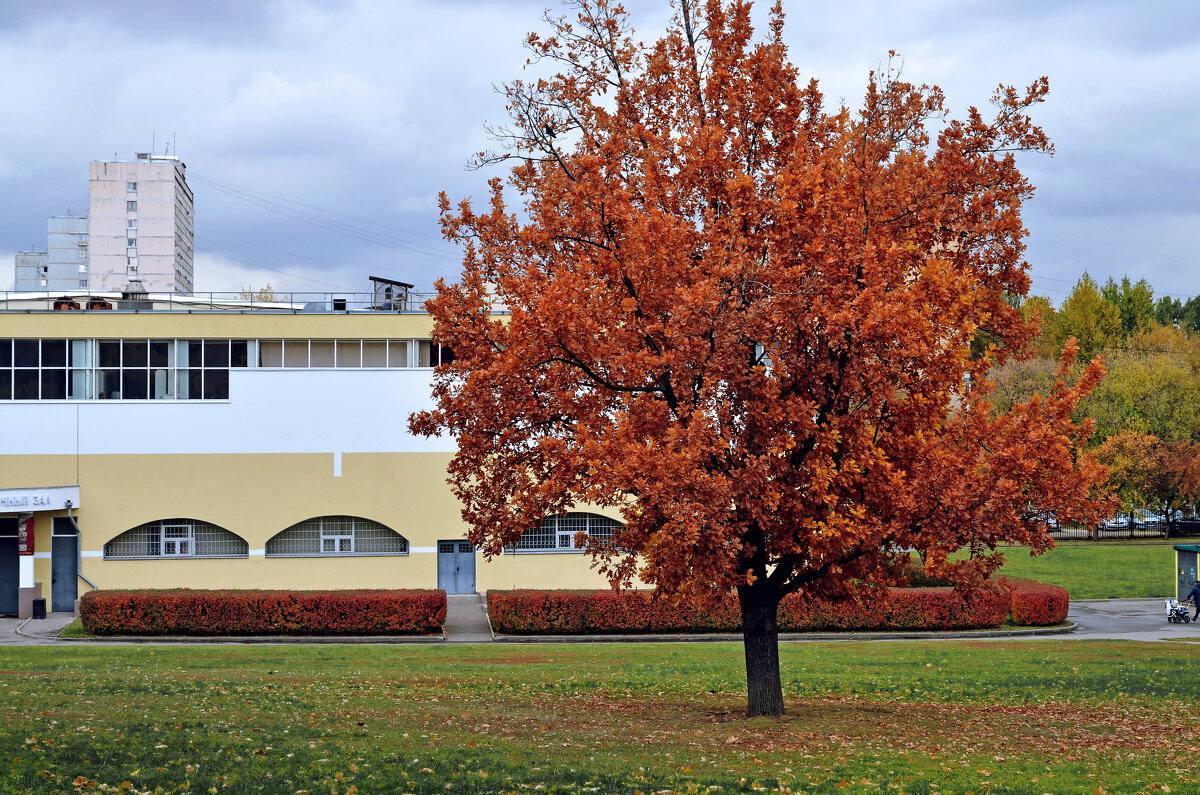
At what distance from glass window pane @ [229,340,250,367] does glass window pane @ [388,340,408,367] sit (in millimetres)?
4629

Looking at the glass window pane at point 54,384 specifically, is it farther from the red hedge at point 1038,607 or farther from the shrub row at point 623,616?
the red hedge at point 1038,607

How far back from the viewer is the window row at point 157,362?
3650 cm

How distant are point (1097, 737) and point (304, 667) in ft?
46.3

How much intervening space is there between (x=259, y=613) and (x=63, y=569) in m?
9.51

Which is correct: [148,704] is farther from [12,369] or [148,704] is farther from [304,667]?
[12,369]

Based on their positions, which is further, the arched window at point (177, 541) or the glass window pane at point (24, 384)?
the arched window at point (177, 541)

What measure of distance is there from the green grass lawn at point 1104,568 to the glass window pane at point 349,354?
78.7 feet

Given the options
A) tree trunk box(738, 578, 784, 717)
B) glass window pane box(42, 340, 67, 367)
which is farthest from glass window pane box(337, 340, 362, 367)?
tree trunk box(738, 578, 784, 717)

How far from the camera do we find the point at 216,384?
3753 cm

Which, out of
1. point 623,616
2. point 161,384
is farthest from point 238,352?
point 623,616

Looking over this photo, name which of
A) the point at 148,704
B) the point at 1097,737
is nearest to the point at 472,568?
the point at 148,704

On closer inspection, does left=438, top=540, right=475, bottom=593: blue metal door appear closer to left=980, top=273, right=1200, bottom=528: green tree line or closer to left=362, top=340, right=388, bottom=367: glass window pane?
left=362, top=340, right=388, bottom=367: glass window pane

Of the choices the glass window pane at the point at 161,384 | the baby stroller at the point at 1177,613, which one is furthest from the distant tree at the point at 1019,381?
the glass window pane at the point at 161,384

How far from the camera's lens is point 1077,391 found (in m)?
13.4
